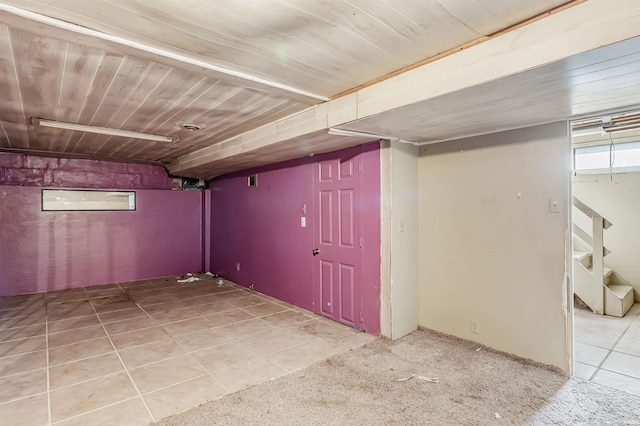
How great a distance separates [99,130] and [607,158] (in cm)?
718

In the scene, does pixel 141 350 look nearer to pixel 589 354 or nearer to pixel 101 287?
pixel 101 287

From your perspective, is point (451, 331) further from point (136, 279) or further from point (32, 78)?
point (136, 279)

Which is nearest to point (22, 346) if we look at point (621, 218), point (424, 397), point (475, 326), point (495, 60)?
point (424, 397)

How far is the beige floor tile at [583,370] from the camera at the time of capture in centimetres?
265

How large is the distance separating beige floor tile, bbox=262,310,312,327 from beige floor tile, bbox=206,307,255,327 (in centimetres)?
28

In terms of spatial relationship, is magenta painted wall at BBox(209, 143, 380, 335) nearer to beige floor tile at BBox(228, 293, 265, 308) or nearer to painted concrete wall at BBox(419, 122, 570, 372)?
beige floor tile at BBox(228, 293, 265, 308)

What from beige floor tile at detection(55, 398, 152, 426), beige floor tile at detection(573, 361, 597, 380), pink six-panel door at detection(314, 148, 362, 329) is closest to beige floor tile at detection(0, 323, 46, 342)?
beige floor tile at detection(55, 398, 152, 426)

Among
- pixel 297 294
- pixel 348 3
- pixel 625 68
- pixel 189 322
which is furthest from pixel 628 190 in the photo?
pixel 189 322

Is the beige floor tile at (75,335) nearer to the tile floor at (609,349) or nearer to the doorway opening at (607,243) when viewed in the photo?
the tile floor at (609,349)

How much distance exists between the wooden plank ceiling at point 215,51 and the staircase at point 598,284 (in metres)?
2.89

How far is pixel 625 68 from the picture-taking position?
1.70 meters

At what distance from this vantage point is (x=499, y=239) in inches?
121

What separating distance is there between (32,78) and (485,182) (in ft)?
12.4

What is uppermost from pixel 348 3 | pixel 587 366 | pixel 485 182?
pixel 348 3
